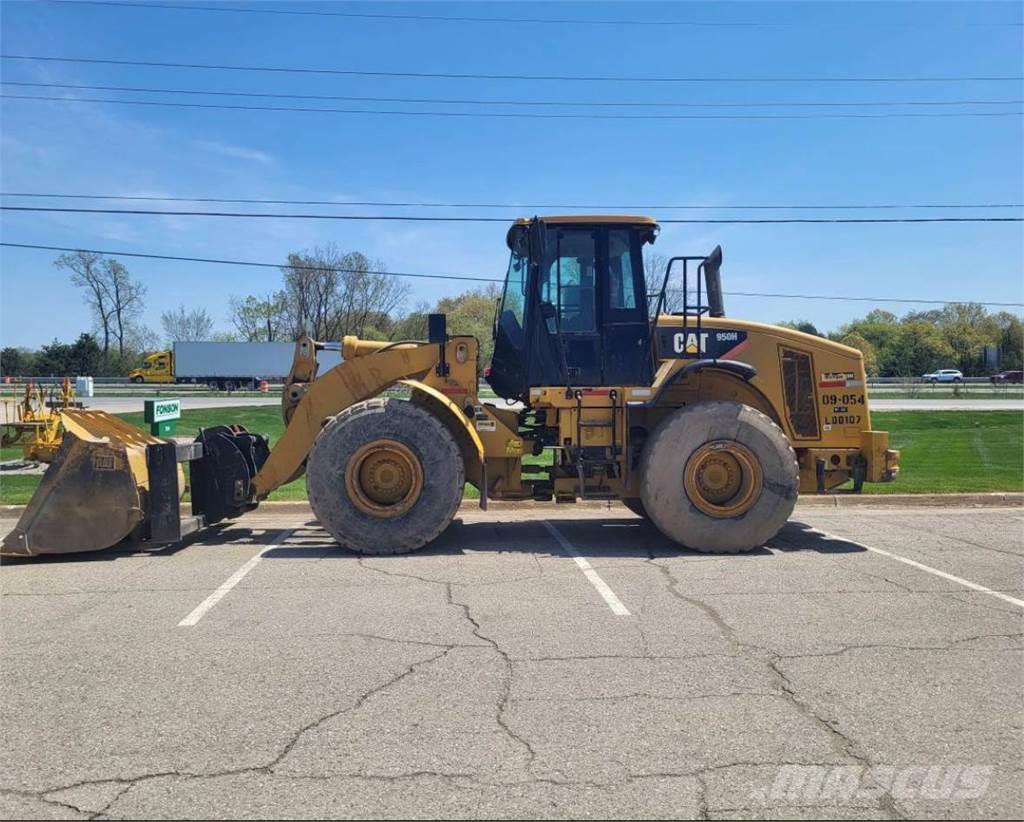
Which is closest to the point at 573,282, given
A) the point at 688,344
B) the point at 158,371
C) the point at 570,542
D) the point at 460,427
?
the point at 688,344

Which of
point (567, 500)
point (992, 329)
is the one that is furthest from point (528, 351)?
point (992, 329)

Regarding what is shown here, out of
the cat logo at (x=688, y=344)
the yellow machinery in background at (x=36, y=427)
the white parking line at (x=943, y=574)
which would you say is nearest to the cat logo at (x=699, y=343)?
the cat logo at (x=688, y=344)

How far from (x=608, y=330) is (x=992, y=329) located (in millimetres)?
93437

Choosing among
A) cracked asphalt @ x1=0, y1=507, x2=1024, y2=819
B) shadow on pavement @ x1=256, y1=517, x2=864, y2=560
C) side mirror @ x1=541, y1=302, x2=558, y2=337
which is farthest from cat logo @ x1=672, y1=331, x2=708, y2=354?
cracked asphalt @ x1=0, y1=507, x2=1024, y2=819

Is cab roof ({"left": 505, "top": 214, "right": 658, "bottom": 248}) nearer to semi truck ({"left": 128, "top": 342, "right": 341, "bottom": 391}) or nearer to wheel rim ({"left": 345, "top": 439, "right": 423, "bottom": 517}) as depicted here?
wheel rim ({"left": 345, "top": 439, "right": 423, "bottom": 517})

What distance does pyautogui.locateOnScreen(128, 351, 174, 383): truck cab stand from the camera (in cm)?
6362

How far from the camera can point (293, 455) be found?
814 centimetres

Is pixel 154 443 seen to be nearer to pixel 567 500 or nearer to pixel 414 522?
pixel 414 522

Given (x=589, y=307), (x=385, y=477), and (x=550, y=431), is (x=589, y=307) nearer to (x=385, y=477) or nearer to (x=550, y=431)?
(x=550, y=431)

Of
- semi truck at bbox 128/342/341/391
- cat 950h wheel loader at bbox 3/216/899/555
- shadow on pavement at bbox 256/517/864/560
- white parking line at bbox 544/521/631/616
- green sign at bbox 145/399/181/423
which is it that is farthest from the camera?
semi truck at bbox 128/342/341/391

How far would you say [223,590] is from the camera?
6379 millimetres

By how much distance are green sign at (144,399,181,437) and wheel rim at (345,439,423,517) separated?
8.60 feet

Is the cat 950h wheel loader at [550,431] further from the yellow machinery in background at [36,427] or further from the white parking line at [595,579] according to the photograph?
the yellow machinery in background at [36,427]

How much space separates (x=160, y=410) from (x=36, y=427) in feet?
24.1
